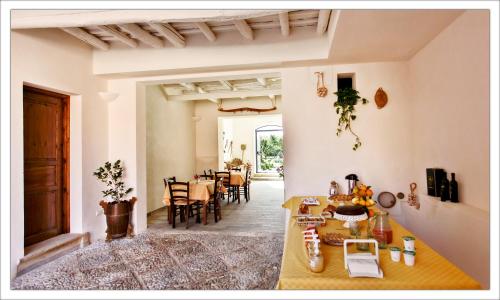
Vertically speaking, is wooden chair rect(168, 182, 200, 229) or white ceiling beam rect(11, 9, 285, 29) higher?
white ceiling beam rect(11, 9, 285, 29)

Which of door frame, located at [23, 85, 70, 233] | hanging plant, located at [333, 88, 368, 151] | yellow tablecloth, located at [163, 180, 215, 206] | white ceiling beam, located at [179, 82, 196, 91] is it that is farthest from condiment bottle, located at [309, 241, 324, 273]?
white ceiling beam, located at [179, 82, 196, 91]

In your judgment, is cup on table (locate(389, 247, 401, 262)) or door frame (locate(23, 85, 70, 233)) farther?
door frame (locate(23, 85, 70, 233))

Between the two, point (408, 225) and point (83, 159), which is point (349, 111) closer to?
point (408, 225)

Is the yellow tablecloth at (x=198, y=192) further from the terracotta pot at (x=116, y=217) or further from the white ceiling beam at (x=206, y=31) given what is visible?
the white ceiling beam at (x=206, y=31)

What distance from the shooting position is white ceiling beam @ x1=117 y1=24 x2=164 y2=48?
2.97 metres

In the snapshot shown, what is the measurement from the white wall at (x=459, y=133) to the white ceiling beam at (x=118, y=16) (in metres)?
1.71

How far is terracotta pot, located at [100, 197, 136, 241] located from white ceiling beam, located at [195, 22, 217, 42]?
2687mm

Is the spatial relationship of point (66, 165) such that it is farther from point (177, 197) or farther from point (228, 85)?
point (228, 85)

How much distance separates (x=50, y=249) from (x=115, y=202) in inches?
37.2

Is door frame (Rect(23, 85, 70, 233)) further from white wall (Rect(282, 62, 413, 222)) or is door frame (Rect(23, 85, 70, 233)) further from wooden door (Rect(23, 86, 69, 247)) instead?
white wall (Rect(282, 62, 413, 222))

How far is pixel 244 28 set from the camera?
307 cm

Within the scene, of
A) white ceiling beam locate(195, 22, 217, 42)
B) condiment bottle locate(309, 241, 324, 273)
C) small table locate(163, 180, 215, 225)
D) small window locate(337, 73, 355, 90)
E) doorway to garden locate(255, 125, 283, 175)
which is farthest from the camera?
doorway to garden locate(255, 125, 283, 175)

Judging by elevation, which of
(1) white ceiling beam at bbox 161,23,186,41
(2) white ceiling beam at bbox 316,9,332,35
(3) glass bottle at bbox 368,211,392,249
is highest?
(1) white ceiling beam at bbox 161,23,186,41

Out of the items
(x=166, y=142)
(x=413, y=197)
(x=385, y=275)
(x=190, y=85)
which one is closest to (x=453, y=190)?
(x=413, y=197)
